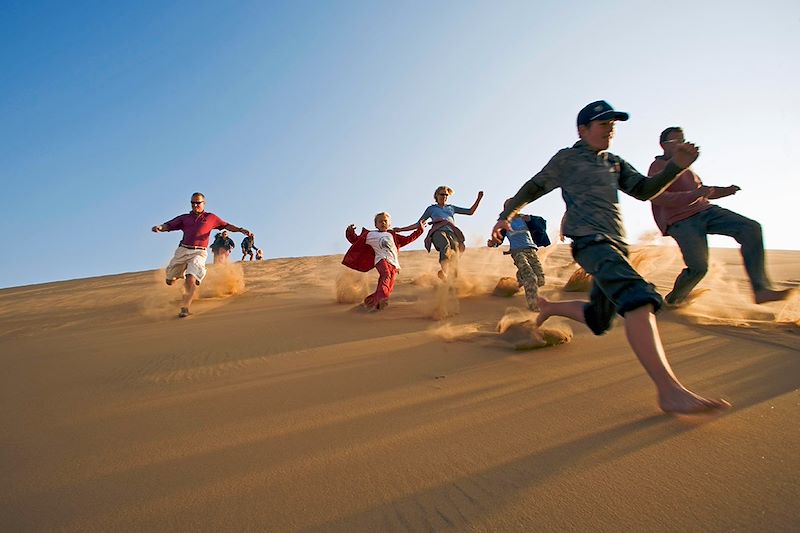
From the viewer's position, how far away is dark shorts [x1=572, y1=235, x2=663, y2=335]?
2.15 m

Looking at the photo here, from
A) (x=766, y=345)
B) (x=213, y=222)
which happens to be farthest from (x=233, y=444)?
(x=213, y=222)

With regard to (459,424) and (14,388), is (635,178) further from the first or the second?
(14,388)

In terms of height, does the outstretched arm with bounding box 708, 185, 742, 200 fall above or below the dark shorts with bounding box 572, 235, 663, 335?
above

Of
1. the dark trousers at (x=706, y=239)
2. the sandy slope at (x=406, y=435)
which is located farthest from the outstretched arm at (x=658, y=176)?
the dark trousers at (x=706, y=239)

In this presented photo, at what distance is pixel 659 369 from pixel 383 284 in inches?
160

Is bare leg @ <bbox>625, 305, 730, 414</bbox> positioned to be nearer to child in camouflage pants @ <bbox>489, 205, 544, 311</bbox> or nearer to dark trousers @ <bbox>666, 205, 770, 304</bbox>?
dark trousers @ <bbox>666, 205, 770, 304</bbox>

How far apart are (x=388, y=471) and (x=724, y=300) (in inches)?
187

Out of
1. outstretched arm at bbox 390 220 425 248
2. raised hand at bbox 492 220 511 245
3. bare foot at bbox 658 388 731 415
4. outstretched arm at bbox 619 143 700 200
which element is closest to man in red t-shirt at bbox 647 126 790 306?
outstretched arm at bbox 619 143 700 200

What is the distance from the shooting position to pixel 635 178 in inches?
109

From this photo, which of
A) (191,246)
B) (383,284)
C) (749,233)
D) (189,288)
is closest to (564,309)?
(749,233)

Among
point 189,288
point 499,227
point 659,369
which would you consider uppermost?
point 499,227

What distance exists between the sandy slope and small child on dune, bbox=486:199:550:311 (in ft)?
5.32

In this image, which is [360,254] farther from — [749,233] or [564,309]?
[749,233]

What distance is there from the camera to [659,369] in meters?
2.02
